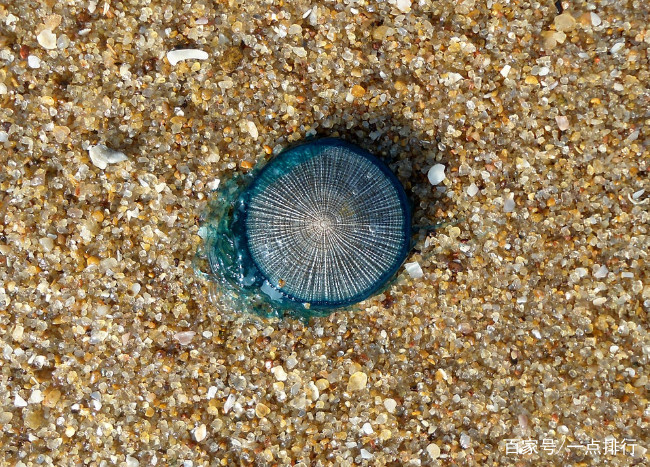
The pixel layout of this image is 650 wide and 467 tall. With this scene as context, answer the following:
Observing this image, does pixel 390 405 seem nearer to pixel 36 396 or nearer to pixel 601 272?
pixel 601 272

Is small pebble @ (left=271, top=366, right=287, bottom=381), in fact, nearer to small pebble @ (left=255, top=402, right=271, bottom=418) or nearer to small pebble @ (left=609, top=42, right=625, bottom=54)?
small pebble @ (left=255, top=402, right=271, bottom=418)

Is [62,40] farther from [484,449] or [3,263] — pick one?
[484,449]

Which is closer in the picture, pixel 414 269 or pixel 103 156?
pixel 103 156

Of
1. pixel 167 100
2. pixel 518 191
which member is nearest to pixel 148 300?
pixel 167 100

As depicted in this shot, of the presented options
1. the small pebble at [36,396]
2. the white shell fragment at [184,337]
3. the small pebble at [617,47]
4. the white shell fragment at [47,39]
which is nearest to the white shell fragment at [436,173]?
the small pebble at [617,47]

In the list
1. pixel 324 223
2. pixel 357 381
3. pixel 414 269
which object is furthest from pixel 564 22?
pixel 357 381

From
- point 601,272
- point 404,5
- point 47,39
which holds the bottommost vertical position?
point 601,272
